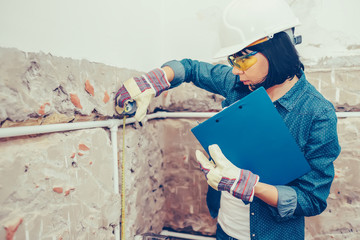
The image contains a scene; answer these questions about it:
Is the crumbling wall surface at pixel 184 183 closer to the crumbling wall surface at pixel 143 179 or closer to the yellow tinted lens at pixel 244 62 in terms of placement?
the crumbling wall surface at pixel 143 179

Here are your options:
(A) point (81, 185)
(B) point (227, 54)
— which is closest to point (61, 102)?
(A) point (81, 185)

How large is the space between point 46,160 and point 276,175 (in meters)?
0.79

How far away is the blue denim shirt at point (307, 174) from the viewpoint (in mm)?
874

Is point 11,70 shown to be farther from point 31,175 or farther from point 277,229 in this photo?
point 277,229

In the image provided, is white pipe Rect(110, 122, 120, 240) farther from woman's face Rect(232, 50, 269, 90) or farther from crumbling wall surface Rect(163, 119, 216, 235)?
crumbling wall surface Rect(163, 119, 216, 235)

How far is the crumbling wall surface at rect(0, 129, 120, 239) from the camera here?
0.64 metres

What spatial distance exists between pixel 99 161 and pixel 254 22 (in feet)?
2.61

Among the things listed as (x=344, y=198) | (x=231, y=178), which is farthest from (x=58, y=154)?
(x=344, y=198)

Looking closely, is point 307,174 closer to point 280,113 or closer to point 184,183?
point 280,113

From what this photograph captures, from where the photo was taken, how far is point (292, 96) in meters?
0.95

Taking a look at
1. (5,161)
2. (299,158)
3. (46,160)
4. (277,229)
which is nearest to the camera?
(5,161)

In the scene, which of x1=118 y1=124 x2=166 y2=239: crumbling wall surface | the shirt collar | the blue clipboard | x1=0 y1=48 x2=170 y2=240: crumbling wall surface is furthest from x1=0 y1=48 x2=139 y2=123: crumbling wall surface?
the shirt collar

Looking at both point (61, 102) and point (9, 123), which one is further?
point (61, 102)

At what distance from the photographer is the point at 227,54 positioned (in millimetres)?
958
